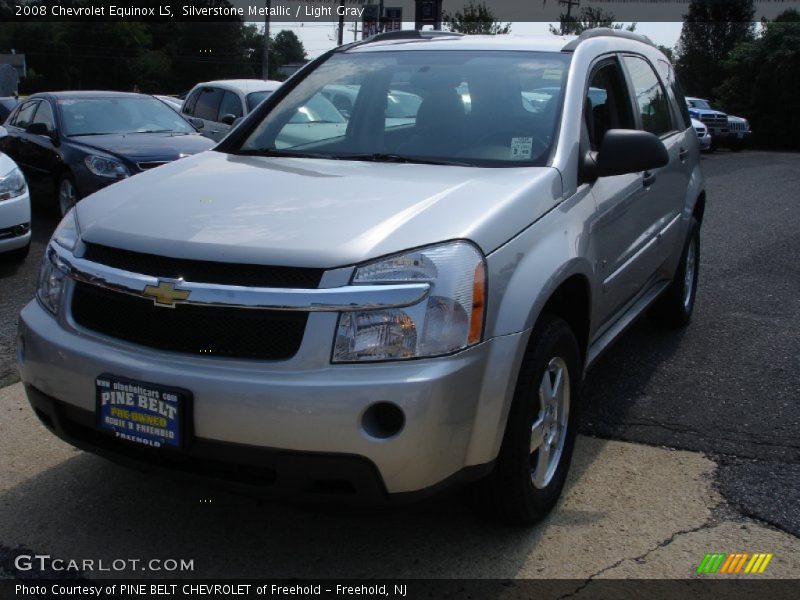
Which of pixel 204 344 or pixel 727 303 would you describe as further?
pixel 727 303

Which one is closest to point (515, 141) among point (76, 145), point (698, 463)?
point (698, 463)

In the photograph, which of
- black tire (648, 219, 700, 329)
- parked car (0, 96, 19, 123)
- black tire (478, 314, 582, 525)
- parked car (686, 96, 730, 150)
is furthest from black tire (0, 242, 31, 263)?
parked car (686, 96, 730, 150)

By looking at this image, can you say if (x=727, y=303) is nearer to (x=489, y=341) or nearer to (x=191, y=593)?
(x=489, y=341)

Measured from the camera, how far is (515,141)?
3.69 meters

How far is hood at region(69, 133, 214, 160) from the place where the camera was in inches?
358

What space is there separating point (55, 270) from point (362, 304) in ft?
4.04

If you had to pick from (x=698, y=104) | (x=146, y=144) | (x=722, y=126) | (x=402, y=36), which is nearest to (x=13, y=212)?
(x=146, y=144)

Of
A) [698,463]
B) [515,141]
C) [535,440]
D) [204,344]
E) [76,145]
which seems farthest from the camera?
[76,145]

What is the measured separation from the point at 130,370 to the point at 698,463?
8.04 ft

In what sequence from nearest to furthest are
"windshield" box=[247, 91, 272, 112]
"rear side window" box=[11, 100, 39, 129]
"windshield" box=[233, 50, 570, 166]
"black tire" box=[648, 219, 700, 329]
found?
"windshield" box=[233, 50, 570, 166] → "black tire" box=[648, 219, 700, 329] → "rear side window" box=[11, 100, 39, 129] → "windshield" box=[247, 91, 272, 112]

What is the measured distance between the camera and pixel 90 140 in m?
9.48

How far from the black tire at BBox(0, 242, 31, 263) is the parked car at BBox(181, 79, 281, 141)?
4.68 metres

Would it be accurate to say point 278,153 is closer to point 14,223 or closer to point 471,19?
point 14,223

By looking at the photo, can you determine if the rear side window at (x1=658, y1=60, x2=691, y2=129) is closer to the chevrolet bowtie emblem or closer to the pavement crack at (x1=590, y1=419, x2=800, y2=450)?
the pavement crack at (x1=590, y1=419, x2=800, y2=450)
